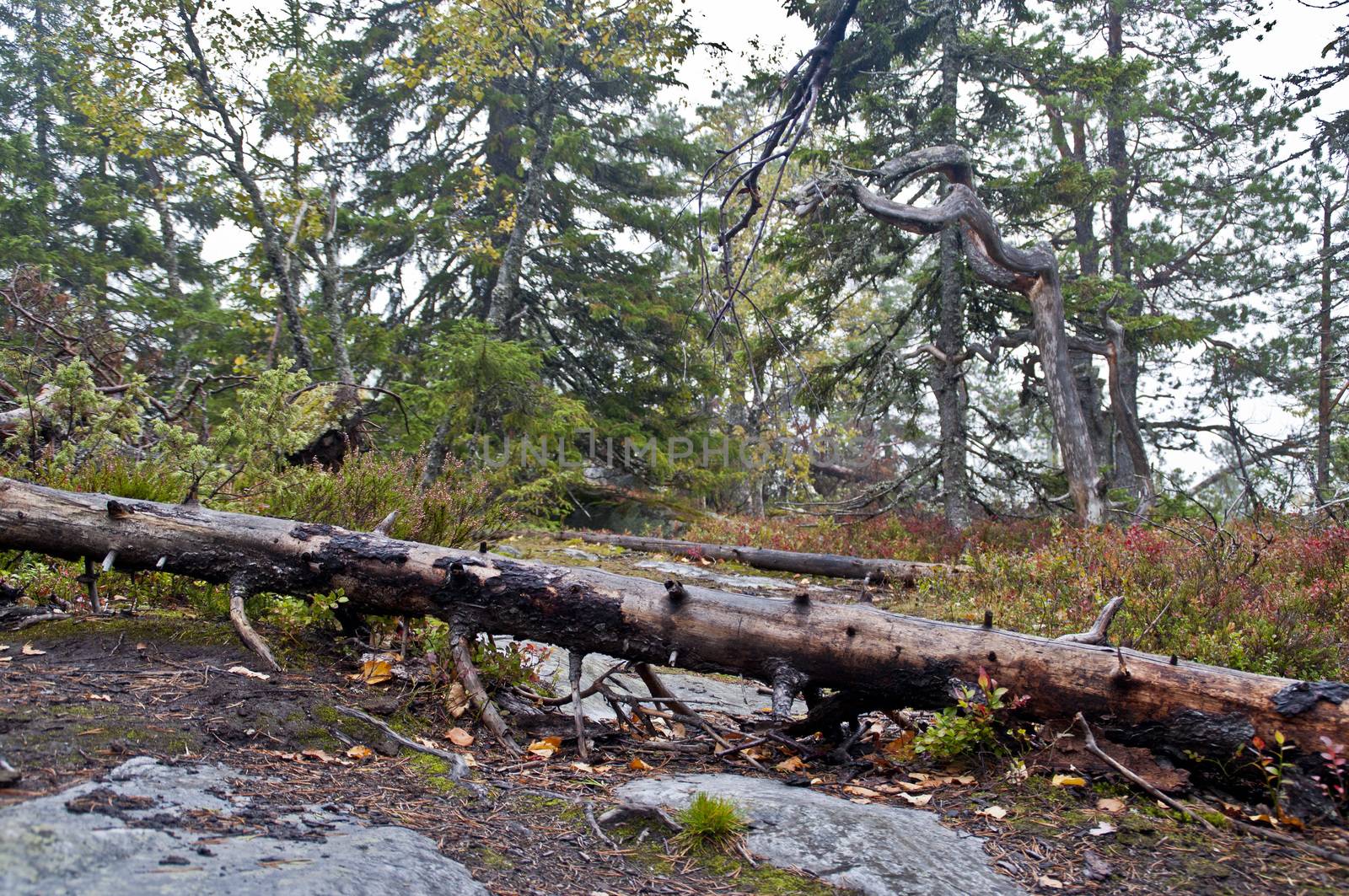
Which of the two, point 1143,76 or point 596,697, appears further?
point 1143,76

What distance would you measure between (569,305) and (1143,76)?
1129cm

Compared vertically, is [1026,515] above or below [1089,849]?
above

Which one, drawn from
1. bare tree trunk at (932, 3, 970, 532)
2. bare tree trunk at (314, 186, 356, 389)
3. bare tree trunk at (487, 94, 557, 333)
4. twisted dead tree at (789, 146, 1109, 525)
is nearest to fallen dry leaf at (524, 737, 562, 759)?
twisted dead tree at (789, 146, 1109, 525)

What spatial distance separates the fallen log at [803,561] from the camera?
9734 millimetres

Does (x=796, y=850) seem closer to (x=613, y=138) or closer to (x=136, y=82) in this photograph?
(x=136, y=82)

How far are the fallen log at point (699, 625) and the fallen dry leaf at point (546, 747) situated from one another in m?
0.49

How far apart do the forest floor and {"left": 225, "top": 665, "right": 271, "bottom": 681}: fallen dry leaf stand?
0.08 feet

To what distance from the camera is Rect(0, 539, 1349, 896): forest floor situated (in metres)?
2.34

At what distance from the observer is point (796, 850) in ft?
8.15

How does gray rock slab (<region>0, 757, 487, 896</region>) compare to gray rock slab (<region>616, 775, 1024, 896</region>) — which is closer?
gray rock slab (<region>0, 757, 487, 896</region>)

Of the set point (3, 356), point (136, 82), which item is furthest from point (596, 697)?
point (136, 82)

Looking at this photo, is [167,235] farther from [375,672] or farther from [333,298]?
[375,672]

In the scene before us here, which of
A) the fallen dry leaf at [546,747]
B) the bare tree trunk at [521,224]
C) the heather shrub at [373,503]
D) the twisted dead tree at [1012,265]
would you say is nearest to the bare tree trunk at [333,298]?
the bare tree trunk at [521,224]

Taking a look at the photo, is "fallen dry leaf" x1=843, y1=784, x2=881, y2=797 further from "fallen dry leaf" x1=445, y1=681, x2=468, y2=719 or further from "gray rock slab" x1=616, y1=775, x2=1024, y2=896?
"fallen dry leaf" x1=445, y1=681, x2=468, y2=719
